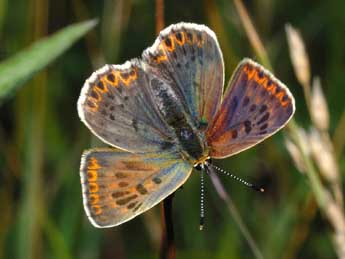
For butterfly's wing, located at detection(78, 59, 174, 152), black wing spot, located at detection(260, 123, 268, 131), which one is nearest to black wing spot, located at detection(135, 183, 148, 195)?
butterfly's wing, located at detection(78, 59, 174, 152)

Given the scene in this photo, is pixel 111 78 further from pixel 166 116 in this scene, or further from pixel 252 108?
pixel 252 108

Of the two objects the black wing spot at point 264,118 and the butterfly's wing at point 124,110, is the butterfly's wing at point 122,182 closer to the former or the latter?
the butterfly's wing at point 124,110

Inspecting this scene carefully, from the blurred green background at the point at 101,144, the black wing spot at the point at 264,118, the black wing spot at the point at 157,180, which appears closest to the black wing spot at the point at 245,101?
the black wing spot at the point at 264,118

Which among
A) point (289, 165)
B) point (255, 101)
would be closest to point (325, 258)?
point (289, 165)

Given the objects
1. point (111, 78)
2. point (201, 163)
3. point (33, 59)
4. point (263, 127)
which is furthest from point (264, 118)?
point (33, 59)

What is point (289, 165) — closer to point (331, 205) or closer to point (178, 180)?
point (331, 205)

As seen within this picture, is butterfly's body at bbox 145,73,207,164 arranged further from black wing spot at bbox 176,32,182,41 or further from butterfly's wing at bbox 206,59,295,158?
black wing spot at bbox 176,32,182,41
